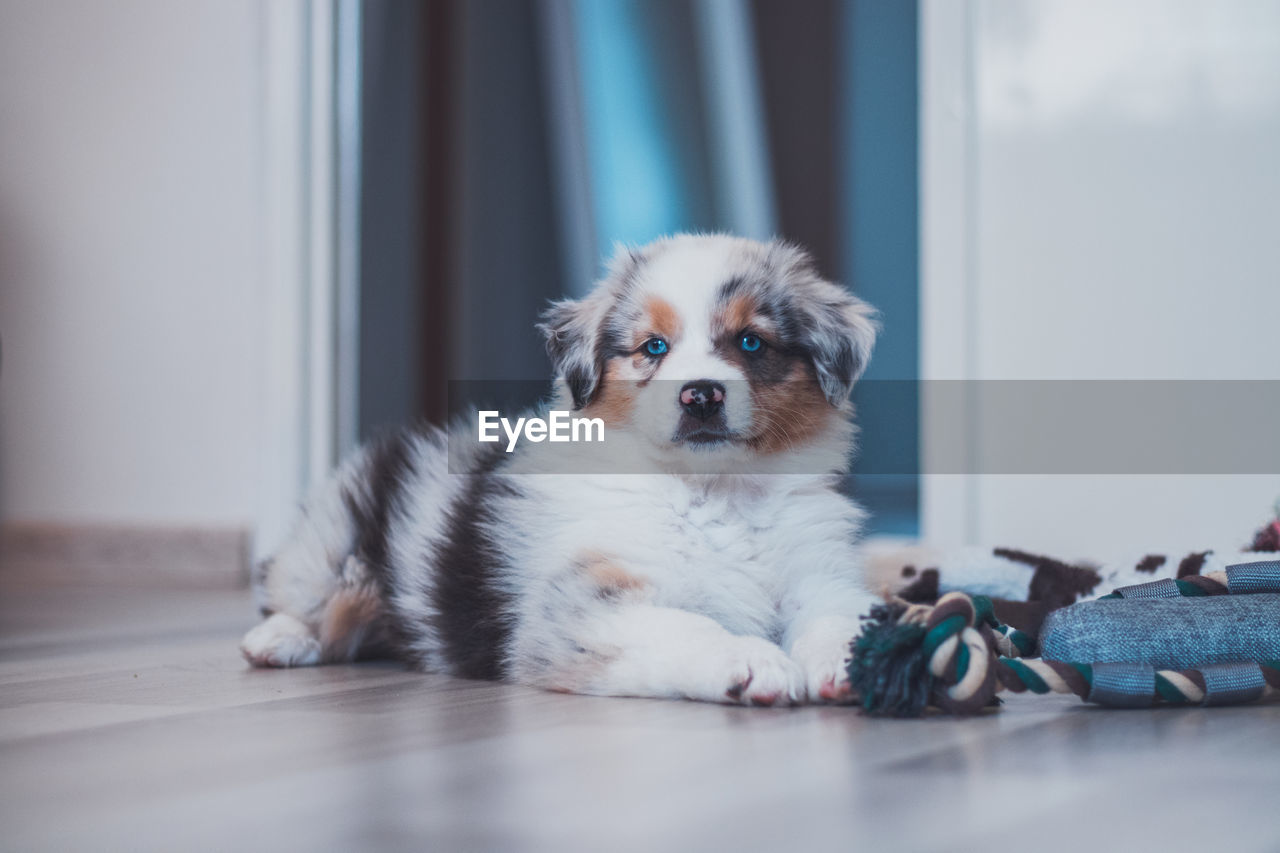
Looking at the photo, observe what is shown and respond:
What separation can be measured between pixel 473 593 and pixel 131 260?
2846 millimetres

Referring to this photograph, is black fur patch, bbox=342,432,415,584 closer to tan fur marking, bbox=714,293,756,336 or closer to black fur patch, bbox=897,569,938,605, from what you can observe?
tan fur marking, bbox=714,293,756,336

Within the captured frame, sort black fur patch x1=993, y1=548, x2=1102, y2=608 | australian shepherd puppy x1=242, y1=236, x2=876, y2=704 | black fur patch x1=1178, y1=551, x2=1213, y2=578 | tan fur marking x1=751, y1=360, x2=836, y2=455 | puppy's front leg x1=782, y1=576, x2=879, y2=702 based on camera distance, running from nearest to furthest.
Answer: puppy's front leg x1=782, y1=576, x2=879, y2=702 < australian shepherd puppy x1=242, y1=236, x2=876, y2=704 < tan fur marking x1=751, y1=360, x2=836, y2=455 < black fur patch x1=1178, y1=551, x2=1213, y2=578 < black fur patch x1=993, y1=548, x2=1102, y2=608

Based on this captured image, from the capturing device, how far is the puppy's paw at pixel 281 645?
1931mm

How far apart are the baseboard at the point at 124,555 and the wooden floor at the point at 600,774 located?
221 cm

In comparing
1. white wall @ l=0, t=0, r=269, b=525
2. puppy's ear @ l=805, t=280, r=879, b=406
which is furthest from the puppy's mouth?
white wall @ l=0, t=0, r=269, b=525

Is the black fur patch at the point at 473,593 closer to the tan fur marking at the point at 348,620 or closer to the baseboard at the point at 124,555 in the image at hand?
the tan fur marking at the point at 348,620

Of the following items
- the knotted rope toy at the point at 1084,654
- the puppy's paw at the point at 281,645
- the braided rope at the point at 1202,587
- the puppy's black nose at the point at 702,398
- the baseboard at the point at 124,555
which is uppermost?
the puppy's black nose at the point at 702,398

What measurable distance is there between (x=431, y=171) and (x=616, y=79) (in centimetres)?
133

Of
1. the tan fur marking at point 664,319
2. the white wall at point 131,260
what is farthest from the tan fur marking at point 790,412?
the white wall at point 131,260

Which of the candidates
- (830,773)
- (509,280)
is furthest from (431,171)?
(830,773)

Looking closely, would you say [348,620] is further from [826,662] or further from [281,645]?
[826,662]

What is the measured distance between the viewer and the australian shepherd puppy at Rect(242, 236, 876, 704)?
1.55 m

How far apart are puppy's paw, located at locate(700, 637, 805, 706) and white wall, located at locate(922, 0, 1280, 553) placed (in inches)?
74.3

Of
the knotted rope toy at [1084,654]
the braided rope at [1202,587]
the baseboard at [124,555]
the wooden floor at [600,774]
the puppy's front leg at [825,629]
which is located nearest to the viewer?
the wooden floor at [600,774]
